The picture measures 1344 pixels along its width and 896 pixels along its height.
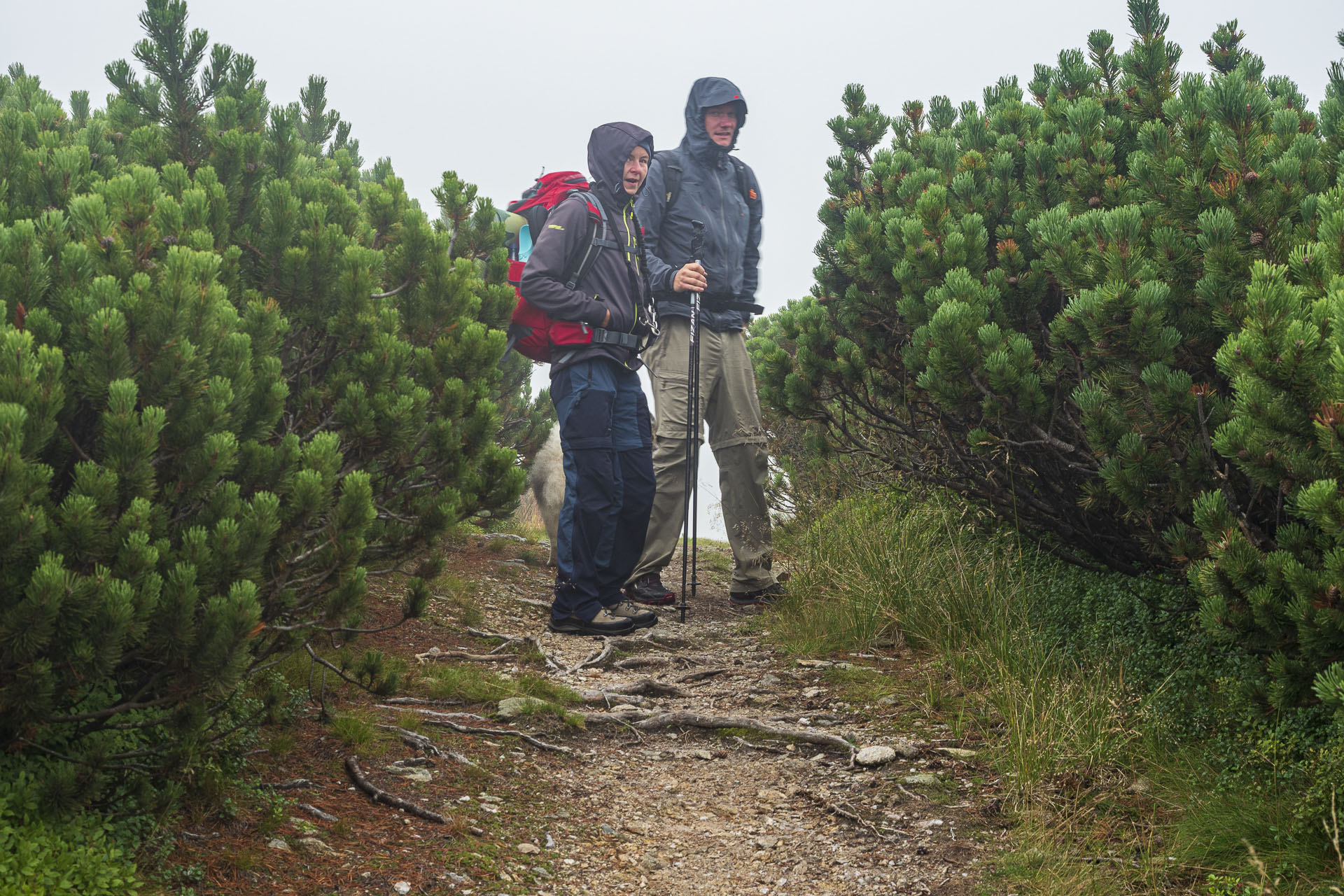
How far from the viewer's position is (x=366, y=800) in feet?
10.8

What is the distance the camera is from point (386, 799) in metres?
3.31

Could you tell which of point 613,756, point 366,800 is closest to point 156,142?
point 366,800

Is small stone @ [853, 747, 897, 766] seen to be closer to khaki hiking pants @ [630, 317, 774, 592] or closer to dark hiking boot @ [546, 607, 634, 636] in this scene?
dark hiking boot @ [546, 607, 634, 636]

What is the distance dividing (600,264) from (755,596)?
2.62 meters

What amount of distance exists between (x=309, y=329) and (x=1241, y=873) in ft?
12.2

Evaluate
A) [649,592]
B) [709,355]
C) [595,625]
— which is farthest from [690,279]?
[595,625]

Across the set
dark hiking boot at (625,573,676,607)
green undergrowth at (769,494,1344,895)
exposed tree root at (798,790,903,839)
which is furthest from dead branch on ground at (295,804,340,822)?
dark hiking boot at (625,573,676,607)

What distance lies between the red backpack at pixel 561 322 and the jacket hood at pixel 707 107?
993 mm

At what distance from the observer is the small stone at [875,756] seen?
3.94m

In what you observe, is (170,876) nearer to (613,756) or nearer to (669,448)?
(613,756)

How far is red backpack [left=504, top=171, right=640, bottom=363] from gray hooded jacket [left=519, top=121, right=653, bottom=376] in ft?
0.12

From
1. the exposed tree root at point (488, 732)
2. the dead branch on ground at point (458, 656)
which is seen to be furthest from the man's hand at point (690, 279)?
the exposed tree root at point (488, 732)

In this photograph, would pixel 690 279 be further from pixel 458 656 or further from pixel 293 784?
pixel 293 784

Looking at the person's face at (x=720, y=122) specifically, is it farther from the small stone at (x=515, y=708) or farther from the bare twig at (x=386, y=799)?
the bare twig at (x=386, y=799)
